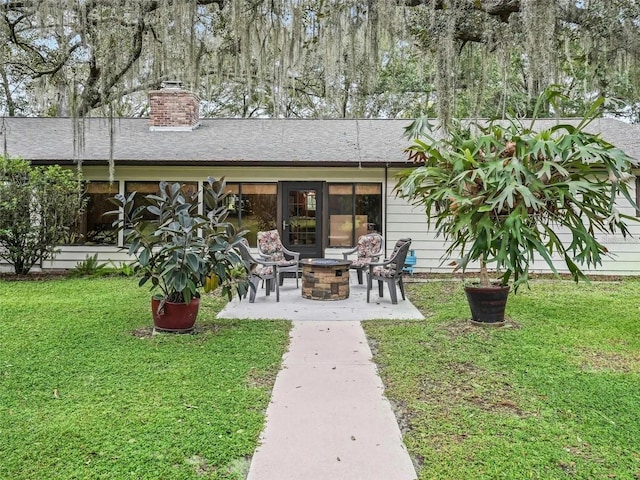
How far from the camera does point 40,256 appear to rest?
8430mm

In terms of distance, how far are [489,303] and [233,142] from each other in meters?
7.22

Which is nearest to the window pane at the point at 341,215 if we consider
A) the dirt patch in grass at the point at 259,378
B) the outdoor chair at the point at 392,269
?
the outdoor chair at the point at 392,269

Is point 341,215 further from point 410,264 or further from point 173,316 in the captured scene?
point 173,316

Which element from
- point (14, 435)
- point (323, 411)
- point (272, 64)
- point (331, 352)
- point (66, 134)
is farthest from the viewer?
point (66, 134)

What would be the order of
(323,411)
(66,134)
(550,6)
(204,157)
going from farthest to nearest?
(66,134) < (204,157) < (550,6) < (323,411)

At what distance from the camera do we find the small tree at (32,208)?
781 cm

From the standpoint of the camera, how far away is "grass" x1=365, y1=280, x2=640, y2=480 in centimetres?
232

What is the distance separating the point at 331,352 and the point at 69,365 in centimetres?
231

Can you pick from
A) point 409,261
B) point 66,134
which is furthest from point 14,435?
point 66,134

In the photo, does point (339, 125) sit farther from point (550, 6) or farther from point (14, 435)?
point (14, 435)

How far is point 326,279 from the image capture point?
670cm

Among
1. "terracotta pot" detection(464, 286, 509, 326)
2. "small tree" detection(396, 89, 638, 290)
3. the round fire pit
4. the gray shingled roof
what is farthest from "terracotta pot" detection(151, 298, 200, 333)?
the gray shingled roof

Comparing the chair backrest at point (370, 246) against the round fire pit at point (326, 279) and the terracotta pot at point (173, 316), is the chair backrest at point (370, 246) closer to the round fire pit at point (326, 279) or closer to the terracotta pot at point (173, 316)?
the round fire pit at point (326, 279)

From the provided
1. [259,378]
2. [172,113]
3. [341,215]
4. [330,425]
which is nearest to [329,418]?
[330,425]
